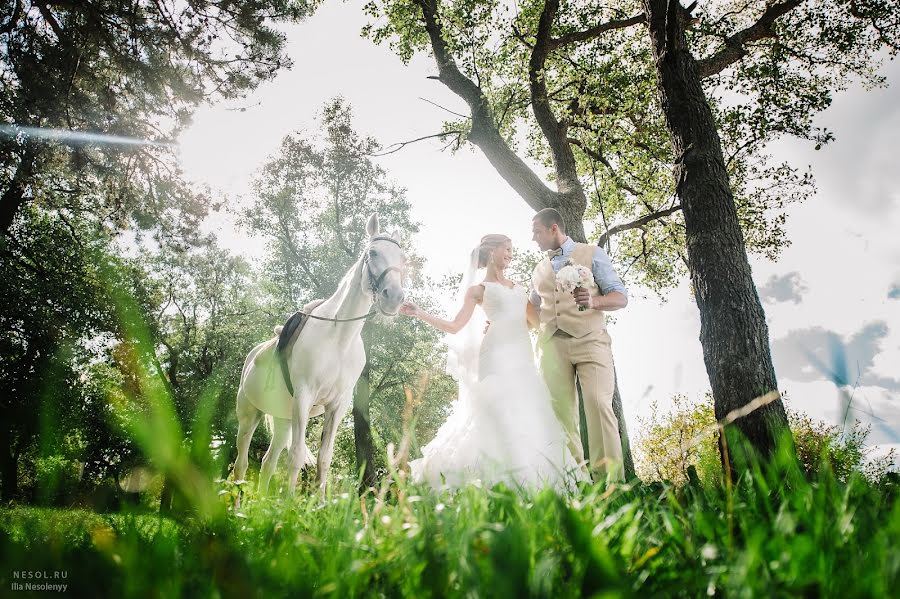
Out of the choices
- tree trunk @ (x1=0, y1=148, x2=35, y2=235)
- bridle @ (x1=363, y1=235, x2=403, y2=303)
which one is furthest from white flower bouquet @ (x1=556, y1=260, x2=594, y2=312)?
tree trunk @ (x1=0, y1=148, x2=35, y2=235)

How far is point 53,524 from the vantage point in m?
1.49

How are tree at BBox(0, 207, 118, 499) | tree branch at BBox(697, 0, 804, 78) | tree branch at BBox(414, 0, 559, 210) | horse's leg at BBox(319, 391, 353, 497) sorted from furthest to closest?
tree at BBox(0, 207, 118, 499)
tree branch at BBox(414, 0, 559, 210)
tree branch at BBox(697, 0, 804, 78)
horse's leg at BBox(319, 391, 353, 497)

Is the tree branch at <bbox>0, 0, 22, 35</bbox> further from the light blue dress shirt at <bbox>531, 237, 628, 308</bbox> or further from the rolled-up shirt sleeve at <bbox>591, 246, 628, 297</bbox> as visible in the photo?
the rolled-up shirt sleeve at <bbox>591, 246, 628, 297</bbox>

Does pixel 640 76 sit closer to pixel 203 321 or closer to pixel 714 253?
pixel 714 253

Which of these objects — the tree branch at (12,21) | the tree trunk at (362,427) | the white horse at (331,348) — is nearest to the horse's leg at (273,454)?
the white horse at (331,348)

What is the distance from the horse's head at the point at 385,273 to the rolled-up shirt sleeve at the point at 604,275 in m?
2.04

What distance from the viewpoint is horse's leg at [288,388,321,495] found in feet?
16.0

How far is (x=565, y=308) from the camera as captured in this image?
4.77 m

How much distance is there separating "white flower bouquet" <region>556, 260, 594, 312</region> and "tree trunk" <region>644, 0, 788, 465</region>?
4.05 ft

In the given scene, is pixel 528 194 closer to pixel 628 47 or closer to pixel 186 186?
pixel 628 47

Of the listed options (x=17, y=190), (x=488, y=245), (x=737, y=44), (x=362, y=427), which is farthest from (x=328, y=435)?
(x=362, y=427)

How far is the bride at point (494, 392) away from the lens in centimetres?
411

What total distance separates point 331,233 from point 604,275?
1570 centimetres

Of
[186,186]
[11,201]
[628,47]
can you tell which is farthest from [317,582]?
[11,201]
